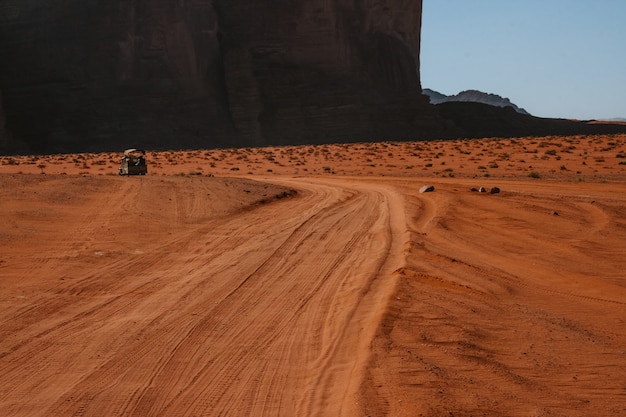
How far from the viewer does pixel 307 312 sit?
8.07 metres

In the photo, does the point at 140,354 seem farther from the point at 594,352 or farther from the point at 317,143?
the point at 317,143

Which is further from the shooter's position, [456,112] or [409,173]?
[456,112]

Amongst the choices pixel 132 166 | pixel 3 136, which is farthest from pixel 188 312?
pixel 3 136

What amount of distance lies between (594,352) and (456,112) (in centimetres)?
6947

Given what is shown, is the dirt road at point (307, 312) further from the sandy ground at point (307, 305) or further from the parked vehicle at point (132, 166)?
the parked vehicle at point (132, 166)

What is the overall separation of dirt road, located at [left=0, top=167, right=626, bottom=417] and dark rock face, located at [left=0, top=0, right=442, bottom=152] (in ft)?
153

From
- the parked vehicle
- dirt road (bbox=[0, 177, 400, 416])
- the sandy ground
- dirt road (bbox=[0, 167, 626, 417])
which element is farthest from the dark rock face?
dirt road (bbox=[0, 177, 400, 416])

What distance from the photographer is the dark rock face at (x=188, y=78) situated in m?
61.7

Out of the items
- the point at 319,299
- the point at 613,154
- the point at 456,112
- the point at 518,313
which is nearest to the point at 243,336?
the point at 319,299

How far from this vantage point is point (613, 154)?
36.4m

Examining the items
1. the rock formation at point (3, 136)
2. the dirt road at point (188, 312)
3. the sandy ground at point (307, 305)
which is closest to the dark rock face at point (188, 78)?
the rock formation at point (3, 136)

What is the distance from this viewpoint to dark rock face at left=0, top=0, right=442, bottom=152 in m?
61.7

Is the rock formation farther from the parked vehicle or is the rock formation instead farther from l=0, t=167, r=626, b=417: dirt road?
l=0, t=167, r=626, b=417: dirt road

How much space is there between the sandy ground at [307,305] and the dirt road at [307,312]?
0.08 feet
